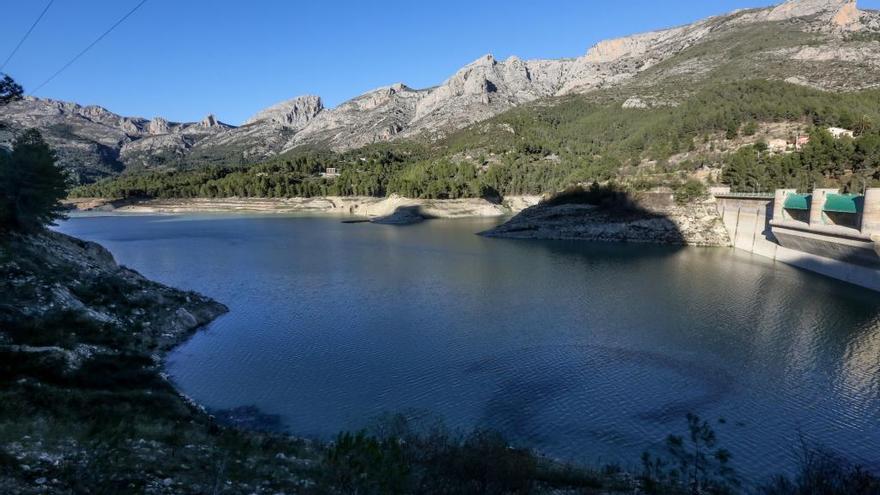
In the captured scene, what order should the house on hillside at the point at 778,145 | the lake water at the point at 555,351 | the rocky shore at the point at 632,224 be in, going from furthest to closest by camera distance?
the house on hillside at the point at 778,145
the rocky shore at the point at 632,224
the lake water at the point at 555,351

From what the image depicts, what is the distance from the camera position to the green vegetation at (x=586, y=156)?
71250 mm

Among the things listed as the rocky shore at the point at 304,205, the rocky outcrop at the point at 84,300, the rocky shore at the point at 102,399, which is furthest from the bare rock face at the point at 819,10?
the rocky shore at the point at 102,399

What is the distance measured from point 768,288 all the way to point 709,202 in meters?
30.5

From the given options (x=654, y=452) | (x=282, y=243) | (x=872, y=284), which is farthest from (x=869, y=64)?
(x=654, y=452)

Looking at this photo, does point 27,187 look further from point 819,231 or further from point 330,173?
point 330,173

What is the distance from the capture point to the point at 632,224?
215 ft

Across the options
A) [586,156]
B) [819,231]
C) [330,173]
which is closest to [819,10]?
[586,156]

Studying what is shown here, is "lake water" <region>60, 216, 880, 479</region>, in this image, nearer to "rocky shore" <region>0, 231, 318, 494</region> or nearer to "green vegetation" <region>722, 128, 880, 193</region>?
"rocky shore" <region>0, 231, 318, 494</region>

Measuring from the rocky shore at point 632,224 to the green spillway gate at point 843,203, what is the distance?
A: 1901 centimetres

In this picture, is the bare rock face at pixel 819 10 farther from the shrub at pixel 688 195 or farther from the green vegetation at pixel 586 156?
the shrub at pixel 688 195

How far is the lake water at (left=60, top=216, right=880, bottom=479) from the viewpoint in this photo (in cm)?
1647

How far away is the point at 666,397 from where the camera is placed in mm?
18297

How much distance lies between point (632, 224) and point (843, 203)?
2604 cm

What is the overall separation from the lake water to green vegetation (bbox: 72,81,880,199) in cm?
2850
